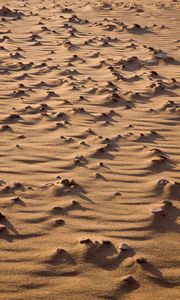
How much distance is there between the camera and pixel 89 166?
4676 mm

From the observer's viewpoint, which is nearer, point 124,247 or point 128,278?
point 128,278

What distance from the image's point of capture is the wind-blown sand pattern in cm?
327

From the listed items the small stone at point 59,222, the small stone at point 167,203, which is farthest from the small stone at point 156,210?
the small stone at point 59,222

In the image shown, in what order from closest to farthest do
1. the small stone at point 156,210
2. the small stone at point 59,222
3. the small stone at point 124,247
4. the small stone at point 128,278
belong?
1. the small stone at point 128,278
2. the small stone at point 124,247
3. the small stone at point 59,222
4. the small stone at point 156,210

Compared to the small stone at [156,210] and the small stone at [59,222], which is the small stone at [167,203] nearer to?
the small stone at [156,210]

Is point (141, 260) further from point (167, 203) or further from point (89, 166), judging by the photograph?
point (89, 166)

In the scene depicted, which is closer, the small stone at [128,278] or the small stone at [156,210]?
the small stone at [128,278]

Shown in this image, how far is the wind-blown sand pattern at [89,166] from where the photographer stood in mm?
3270

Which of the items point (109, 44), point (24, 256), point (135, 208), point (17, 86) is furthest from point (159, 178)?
point (109, 44)

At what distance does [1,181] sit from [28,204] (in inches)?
18.4

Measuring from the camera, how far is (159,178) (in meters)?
4.48

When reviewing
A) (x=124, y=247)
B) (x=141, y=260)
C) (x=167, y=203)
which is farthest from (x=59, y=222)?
(x=167, y=203)

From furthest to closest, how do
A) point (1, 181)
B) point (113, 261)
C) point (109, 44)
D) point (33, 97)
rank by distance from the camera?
point (109, 44), point (33, 97), point (1, 181), point (113, 261)

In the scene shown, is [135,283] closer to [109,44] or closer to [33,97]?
[33,97]
